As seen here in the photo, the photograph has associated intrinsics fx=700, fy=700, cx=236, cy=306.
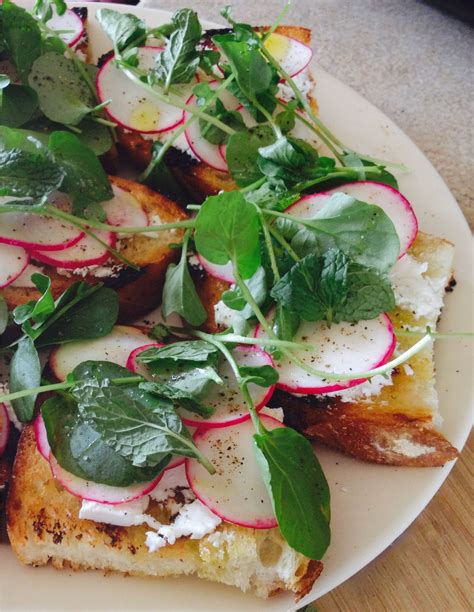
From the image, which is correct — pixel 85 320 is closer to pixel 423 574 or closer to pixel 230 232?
pixel 230 232

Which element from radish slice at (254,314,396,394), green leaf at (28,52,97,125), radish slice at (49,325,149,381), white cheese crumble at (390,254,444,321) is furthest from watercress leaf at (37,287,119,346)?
white cheese crumble at (390,254,444,321)

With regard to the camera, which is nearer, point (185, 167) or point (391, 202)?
point (391, 202)

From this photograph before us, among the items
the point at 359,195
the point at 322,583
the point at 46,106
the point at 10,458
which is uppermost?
the point at 359,195

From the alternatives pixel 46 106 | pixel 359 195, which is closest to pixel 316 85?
pixel 359 195

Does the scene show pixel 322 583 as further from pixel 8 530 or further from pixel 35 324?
pixel 35 324

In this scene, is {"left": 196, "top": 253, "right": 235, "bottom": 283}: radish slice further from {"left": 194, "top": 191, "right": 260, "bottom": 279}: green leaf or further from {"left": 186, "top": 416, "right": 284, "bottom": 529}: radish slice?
{"left": 186, "top": 416, "right": 284, "bottom": 529}: radish slice

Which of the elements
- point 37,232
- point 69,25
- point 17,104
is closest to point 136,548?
point 37,232
